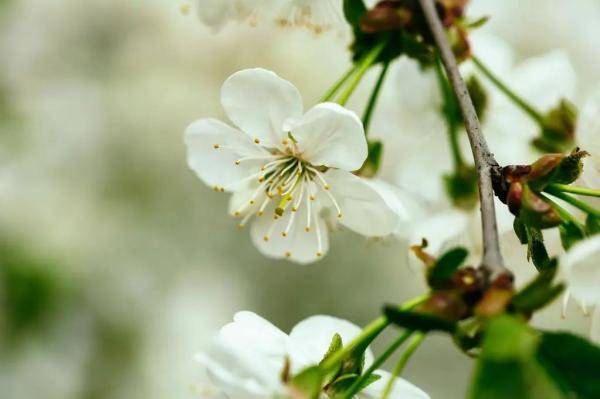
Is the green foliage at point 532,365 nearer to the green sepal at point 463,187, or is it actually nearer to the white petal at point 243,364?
the white petal at point 243,364

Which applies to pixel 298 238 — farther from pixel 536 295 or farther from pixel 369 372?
pixel 536 295

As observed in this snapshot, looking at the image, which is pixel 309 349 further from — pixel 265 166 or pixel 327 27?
pixel 327 27

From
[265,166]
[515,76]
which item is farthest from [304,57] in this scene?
[265,166]

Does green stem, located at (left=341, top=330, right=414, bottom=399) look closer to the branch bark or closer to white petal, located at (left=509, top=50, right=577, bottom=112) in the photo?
the branch bark

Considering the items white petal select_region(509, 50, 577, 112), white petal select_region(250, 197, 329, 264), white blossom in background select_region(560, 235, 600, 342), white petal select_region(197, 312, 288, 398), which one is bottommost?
white petal select_region(197, 312, 288, 398)

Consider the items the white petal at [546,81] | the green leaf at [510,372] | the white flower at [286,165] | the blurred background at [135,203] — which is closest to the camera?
the green leaf at [510,372]

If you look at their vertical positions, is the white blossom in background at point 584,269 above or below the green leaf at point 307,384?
above

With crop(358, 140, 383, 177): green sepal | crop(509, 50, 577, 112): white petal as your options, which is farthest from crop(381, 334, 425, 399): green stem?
crop(509, 50, 577, 112): white petal

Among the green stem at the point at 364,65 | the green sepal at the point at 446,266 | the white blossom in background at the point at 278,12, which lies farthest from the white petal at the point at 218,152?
the green sepal at the point at 446,266
